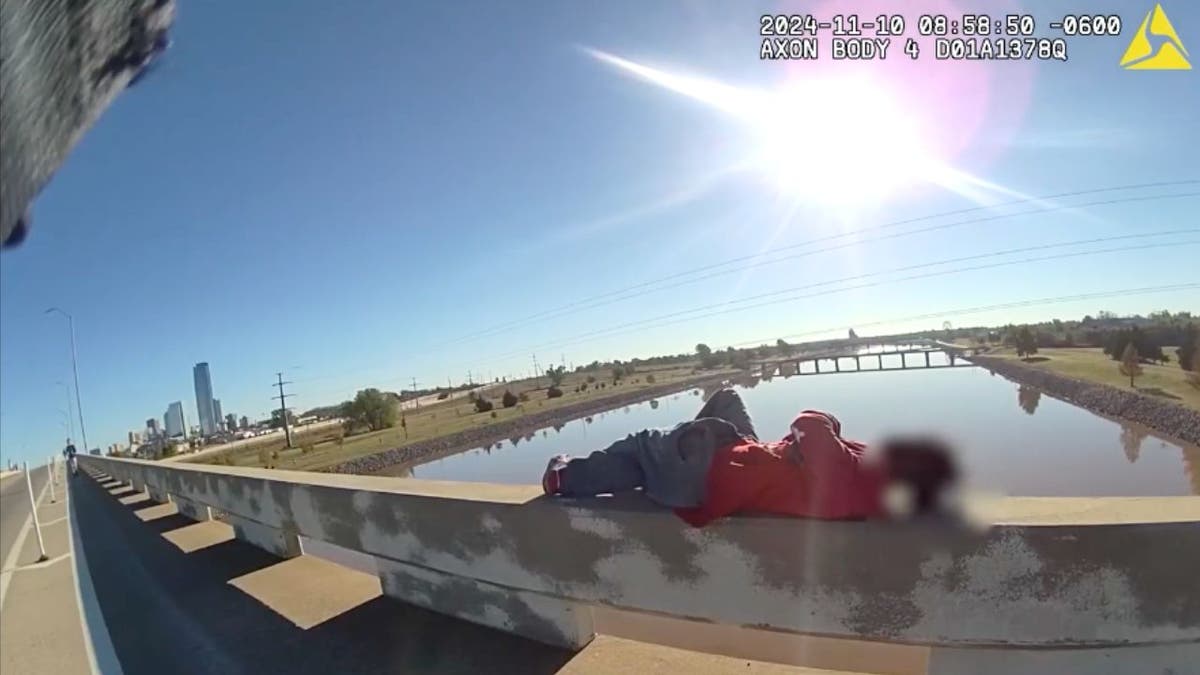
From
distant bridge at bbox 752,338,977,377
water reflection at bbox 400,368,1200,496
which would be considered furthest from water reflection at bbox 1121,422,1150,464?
distant bridge at bbox 752,338,977,377

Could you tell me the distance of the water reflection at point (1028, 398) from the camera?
28077 millimetres

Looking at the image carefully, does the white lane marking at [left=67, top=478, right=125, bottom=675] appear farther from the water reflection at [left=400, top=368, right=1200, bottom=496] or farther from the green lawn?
the green lawn

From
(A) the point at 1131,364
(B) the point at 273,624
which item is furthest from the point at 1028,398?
(B) the point at 273,624

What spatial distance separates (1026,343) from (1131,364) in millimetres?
17851

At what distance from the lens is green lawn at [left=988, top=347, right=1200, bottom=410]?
26.1m

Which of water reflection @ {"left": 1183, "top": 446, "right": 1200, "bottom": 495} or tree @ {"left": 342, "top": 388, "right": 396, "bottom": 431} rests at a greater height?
tree @ {"left": 342, "top": 388, "right": 396, "bottom": 431}

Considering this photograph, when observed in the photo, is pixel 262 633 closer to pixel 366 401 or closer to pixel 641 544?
pixel 641 544

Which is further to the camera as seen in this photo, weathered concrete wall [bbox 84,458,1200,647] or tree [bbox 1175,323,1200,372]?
tree [bbox 1175,323,1200,372]

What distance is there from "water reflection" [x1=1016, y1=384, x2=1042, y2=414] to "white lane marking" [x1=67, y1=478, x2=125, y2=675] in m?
31.0

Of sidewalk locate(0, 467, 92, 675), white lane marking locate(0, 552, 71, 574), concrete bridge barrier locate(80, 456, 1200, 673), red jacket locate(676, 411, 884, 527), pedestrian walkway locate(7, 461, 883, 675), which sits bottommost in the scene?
white lane marking locate(0, 552, 71, 574)

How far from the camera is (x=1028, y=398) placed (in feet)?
106

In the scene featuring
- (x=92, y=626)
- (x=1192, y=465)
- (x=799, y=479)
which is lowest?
(x=1192, y=465)

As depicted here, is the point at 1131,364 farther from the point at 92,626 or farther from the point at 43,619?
the point at 43,619

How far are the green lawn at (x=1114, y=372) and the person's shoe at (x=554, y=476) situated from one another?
30.6 metres
